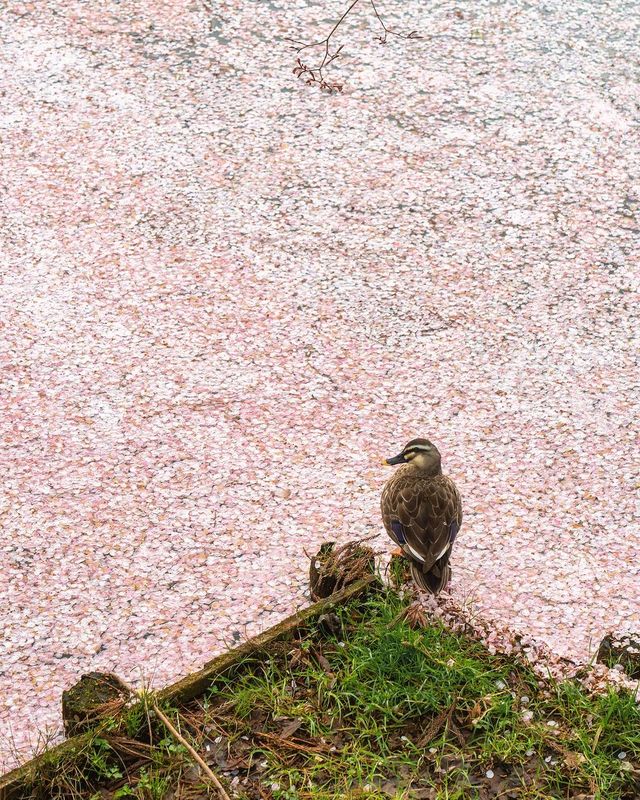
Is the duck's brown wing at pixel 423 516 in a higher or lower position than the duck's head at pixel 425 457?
lower

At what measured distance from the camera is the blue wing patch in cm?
404

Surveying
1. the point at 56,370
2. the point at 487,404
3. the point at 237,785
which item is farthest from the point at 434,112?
the point at 237,785

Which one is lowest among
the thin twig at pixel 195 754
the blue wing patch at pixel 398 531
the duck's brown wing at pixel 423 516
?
the thin twig at pixel 195 754

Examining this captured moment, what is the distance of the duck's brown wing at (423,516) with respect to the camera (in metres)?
3.96

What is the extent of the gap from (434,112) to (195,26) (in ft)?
7.02

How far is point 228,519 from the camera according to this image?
456cm

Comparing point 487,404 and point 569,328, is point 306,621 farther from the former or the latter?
point 569,328

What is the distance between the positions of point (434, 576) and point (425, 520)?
0.71 feet

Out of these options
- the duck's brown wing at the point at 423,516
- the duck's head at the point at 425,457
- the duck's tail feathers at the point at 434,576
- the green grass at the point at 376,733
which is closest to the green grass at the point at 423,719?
the green grass at the point at 376,733

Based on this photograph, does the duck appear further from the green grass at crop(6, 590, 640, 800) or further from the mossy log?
the mossy log

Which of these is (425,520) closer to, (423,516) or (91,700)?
(423,516)

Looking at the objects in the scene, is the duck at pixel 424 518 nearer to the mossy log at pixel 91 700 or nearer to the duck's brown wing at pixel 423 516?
the duck's brown wing at pixel 423 516

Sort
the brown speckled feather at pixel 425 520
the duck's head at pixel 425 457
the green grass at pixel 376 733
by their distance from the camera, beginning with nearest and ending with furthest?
1. the green grass at pixel 376 733
2. the brown speckled feather at pixel 425 520
3. the duck's head at pixel 425 457

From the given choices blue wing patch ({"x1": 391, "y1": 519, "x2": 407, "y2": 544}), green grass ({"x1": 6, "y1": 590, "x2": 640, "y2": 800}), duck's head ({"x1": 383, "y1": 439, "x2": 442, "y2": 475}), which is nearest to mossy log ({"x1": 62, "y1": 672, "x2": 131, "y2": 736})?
green grass ({"x1": 6, "y1": 590, "x2": 640, "y2": 800})
